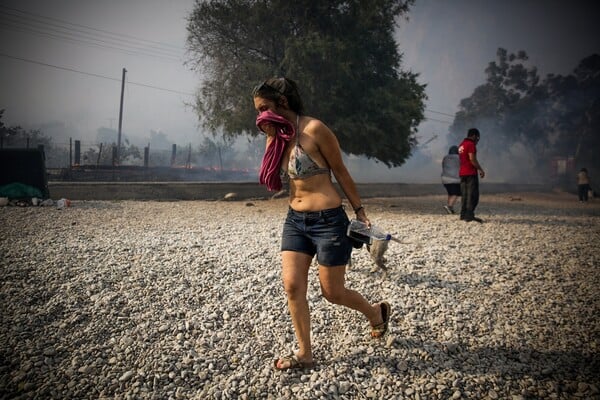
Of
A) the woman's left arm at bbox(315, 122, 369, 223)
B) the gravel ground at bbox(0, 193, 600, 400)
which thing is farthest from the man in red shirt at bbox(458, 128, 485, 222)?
the woman's left arm at bbox(315, 122, 369, 223)

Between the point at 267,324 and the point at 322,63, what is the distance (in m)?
10.9

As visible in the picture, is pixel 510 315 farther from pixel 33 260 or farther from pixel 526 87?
pixel 526 87

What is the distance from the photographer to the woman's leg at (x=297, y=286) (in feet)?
8.15

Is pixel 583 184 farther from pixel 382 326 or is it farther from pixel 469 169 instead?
Answer: pixel 382 326

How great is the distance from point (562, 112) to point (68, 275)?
58.4 metres

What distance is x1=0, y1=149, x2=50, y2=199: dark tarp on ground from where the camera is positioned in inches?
394

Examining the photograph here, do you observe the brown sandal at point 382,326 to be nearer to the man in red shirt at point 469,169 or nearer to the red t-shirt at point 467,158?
the man in red shirt at point 469,169

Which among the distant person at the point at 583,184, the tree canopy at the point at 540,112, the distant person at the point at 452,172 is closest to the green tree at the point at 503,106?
the tree canopy at the point at 540,112

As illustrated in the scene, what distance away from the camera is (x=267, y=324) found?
11.1 ft

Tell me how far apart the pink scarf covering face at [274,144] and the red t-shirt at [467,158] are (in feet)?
22.7

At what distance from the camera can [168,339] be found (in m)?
3.05

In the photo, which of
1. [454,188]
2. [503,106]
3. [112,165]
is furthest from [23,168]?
[503,106]

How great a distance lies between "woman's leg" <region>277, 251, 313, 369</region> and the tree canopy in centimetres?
5106

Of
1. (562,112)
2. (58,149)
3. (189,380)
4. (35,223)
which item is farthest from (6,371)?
(562,112)
